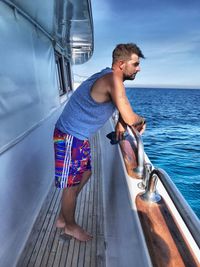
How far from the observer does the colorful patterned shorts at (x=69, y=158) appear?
145cm

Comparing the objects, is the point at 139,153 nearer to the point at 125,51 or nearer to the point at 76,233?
the point at 125,51

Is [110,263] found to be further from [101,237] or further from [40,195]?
[40,195]

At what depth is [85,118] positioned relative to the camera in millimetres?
1380

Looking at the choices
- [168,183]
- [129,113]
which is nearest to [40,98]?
[129,113]

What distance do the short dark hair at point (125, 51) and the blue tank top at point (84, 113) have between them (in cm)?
9

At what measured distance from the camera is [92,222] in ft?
6.41

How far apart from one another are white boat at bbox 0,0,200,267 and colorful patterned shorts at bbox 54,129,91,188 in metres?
0.31

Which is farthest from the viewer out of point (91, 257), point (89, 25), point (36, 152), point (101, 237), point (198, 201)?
point (198, 201)

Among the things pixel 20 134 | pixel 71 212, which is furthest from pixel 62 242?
pixel 20 134

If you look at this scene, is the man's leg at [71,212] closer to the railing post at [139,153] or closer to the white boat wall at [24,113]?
the white boat wall at [24,113]

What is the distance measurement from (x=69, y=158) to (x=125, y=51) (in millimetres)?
772

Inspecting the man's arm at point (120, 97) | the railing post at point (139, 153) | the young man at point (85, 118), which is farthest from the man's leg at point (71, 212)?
the man's arm at point (120, 97)

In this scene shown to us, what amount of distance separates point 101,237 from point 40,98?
1.54m

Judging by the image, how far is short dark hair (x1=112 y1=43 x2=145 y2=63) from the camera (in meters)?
1.21
